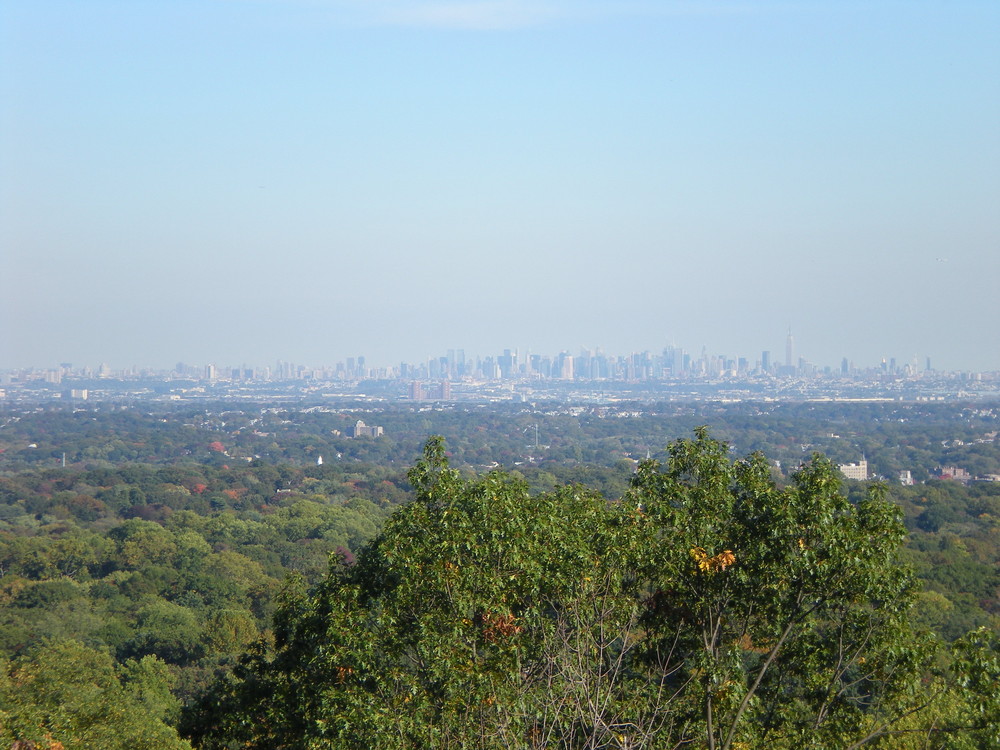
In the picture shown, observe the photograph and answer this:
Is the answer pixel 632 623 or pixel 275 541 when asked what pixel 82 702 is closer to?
pixel 632 623

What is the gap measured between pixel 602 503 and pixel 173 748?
14.9 feet

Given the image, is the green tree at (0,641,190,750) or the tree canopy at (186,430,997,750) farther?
the green tree at (0,641,190,750)

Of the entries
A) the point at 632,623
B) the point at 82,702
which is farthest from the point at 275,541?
the point at 632,623

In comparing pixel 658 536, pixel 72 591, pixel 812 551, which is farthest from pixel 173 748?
pixel 72 591

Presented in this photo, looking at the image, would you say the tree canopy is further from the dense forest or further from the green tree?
the green tree

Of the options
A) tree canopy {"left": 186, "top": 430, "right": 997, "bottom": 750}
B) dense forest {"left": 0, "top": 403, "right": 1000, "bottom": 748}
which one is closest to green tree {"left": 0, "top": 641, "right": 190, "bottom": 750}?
dense forest {"left": 0, "top": 403, "right": 1000, "bottom": 748}

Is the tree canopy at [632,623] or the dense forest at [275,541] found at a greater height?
the tree canopy at [632,623]

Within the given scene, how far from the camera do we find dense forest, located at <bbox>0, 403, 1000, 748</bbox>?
7355 mm

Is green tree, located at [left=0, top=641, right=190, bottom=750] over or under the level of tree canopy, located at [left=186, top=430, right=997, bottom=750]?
under

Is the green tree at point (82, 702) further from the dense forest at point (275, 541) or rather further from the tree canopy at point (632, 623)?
the tree canopy at point (632, 623)

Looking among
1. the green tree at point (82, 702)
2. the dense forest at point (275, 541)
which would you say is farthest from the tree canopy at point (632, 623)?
the green tree at point (82, 702)

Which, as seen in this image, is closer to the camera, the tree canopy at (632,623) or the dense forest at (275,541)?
the tree canopy at (632,623)

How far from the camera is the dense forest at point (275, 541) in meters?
7.36

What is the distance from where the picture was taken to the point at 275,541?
4325cm
